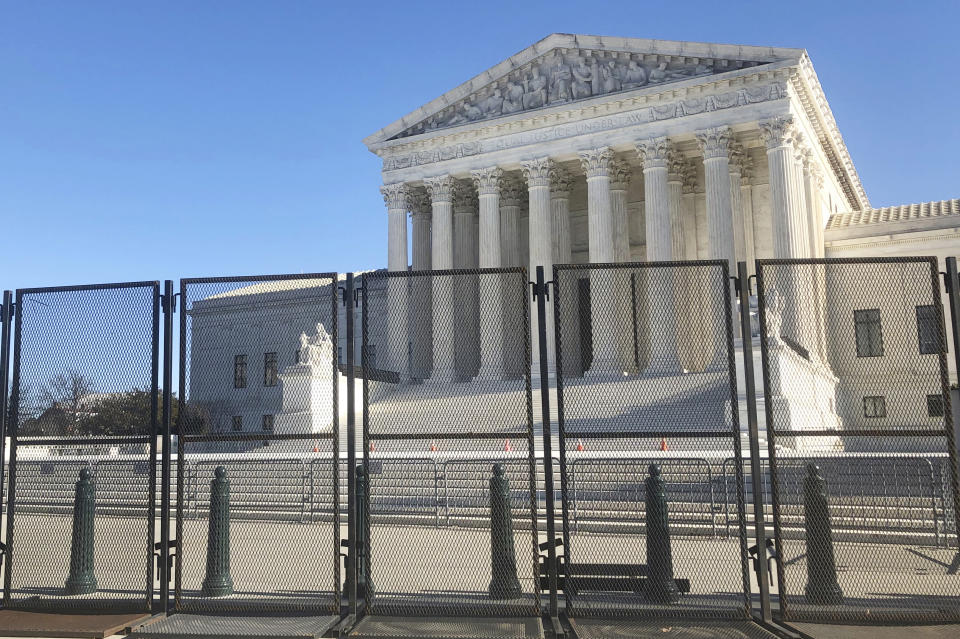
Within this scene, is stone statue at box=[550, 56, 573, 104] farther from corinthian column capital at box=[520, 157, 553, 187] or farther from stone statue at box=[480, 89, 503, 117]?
corinthian column capital at box=[520, 157, 553, 187]

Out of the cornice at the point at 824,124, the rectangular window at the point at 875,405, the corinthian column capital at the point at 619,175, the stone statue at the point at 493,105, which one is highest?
the stone statue at the point at 493,105

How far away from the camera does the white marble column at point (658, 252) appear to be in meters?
36.4

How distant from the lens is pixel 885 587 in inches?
374

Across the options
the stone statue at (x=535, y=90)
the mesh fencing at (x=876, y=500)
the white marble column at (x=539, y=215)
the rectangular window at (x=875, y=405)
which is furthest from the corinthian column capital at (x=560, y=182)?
the mesh fencing at (x=876, y=500)

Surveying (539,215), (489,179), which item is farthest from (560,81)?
(539,215)

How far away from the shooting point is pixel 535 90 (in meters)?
42.2

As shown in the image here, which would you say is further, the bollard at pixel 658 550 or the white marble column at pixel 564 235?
the white marble column at pixel 564 235

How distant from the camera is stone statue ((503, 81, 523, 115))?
4250cm

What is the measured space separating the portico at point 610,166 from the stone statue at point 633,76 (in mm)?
78

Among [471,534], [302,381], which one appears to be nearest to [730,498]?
[471,534]

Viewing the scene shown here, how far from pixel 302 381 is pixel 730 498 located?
27.9 feet

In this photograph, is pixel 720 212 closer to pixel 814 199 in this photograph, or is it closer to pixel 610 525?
pixel 814 199

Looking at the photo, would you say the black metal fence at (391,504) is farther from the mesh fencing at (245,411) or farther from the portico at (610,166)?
the portico at (610,166)

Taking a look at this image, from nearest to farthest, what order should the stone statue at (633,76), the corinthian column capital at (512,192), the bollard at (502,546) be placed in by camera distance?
the bollard at (502,546) < the stone statue at (633,76) < the corinthian column capital at (512,192)
